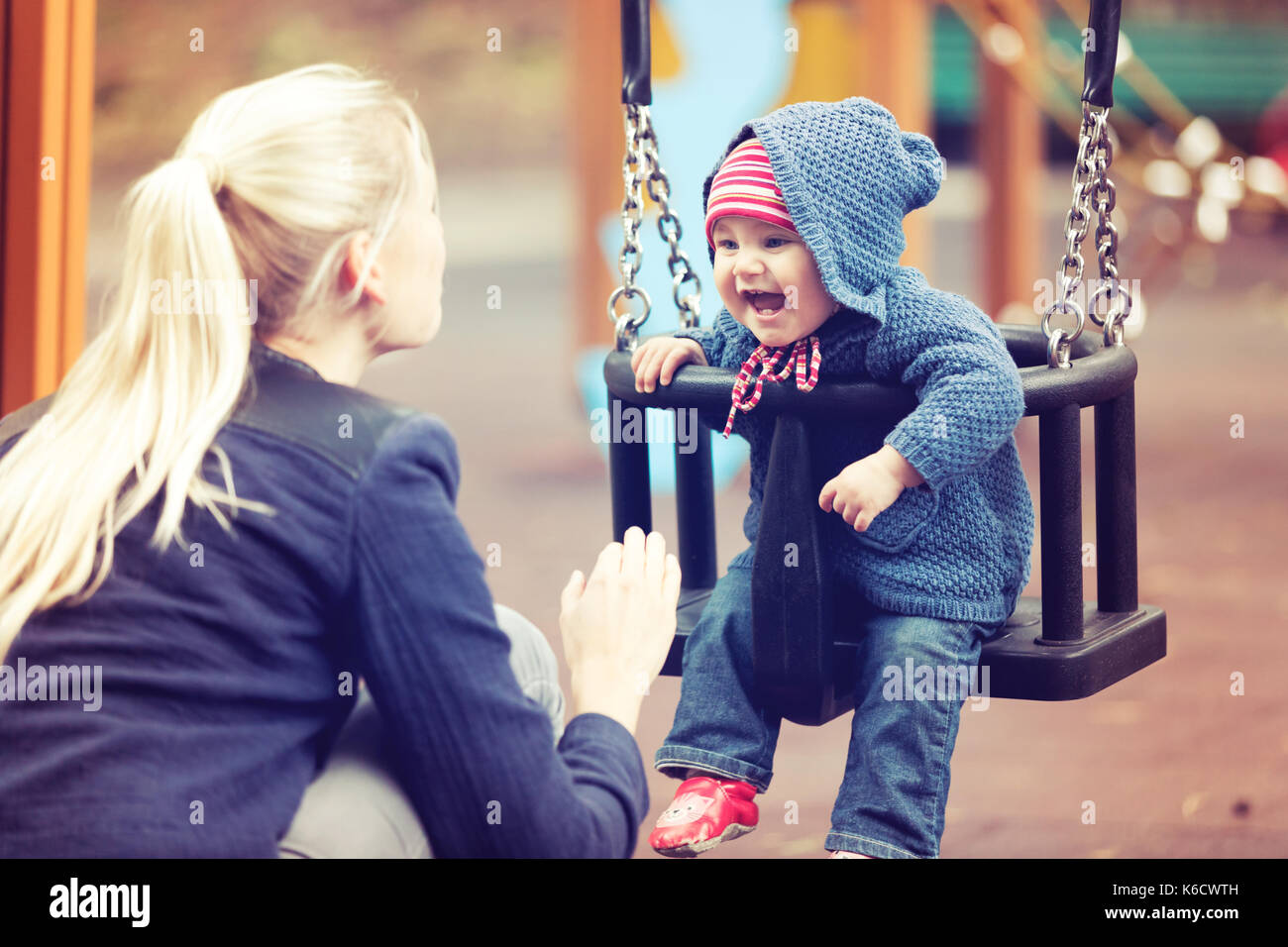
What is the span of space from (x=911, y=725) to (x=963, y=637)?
0.11 meters

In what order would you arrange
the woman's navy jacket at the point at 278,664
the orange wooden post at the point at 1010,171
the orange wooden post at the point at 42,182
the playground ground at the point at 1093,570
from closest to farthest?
the woman's navy jacket at the point at 278,664
the orange wooden post at the point at 42,182
the playground ground at the point at 1093,570
the orange wooden post at the point at 1010,171

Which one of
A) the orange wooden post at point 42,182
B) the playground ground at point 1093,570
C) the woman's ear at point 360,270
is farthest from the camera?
the playground ground at point 1093,570

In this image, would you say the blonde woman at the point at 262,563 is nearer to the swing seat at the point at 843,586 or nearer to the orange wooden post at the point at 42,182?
the swing seat at the point at 843,586

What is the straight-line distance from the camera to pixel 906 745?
1.60m

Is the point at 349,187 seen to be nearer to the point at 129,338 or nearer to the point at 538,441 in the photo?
the point at 129,338

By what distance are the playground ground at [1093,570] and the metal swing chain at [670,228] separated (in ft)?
4.32

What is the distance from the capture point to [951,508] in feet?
5.39

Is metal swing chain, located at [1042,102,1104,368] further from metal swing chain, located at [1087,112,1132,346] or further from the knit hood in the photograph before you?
the knit hood

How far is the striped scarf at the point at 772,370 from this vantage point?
5.16 ft

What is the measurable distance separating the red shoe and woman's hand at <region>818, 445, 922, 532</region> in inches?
13.4

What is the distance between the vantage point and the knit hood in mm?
1532
